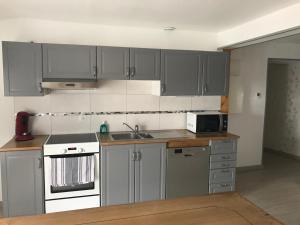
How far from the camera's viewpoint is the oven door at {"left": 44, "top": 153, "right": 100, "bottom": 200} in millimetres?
2688

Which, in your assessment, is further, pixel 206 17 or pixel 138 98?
pixel 138 98

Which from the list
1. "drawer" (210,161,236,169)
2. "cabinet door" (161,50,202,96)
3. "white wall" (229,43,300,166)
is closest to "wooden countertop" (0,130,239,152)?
"drawer" (210,161,236,169)

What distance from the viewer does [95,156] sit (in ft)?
9.31

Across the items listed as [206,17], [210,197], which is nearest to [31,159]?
[210,197]

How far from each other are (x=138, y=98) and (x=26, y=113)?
147cm

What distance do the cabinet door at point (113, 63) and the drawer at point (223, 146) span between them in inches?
57.5

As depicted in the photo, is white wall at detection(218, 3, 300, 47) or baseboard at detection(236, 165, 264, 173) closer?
white wall at detection(218, 3, 300, 47)

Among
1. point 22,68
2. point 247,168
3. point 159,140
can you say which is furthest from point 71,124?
point 247,168

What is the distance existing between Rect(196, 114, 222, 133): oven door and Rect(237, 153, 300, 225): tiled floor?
1.07 m

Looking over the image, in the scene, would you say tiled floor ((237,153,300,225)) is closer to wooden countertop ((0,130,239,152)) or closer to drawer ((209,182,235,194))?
drawer ((209,182,235,194))

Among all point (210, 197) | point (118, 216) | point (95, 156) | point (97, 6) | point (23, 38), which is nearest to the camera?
point (118, 216)

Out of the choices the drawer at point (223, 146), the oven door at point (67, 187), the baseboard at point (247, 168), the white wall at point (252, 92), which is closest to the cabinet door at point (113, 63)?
the oven door at point (67, 187)

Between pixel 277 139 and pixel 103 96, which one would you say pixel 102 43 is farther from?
pixel 277 139

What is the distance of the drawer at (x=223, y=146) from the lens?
324 centimetres
